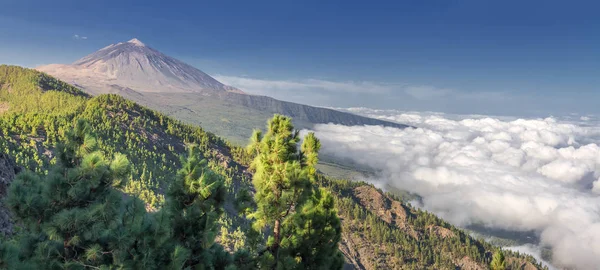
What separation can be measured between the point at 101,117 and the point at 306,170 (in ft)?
589

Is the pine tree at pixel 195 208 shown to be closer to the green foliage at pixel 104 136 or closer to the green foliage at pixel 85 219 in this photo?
the green foliage at pixel 85 219

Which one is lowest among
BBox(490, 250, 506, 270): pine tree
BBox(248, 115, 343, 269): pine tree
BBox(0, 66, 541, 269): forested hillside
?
BBox(0, 66, 541, 269): forested hillside

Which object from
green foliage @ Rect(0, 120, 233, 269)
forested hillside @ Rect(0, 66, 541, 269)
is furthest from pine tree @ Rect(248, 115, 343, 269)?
forested hillside @ Rect(0, 66, 541, 269)

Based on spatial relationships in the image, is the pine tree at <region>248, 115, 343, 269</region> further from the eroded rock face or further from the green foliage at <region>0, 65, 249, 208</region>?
the green foliage at <region>0, 65, 249, 208</region>

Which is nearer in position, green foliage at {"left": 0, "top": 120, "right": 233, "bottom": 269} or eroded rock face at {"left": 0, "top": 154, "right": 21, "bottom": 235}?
green foliage at {"left": 0, "top": 120, "right": 233, "bottom": 269}

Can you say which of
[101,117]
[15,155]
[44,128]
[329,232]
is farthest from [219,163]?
[329,232]

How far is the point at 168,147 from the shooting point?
579 feet

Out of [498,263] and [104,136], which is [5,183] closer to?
[498,263]

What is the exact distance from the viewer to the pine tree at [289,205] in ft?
54.6

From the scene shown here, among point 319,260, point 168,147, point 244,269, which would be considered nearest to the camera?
point 244,269

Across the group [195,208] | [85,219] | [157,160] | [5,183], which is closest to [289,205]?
[195,208]

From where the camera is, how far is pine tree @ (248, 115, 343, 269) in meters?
16.6

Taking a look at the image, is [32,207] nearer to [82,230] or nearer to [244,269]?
[82,230]

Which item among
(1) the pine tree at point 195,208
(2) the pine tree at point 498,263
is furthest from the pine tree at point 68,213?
(2) the pine tree at point 498,263
